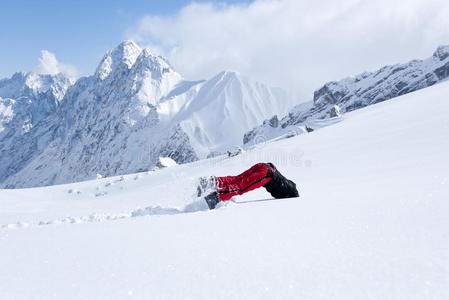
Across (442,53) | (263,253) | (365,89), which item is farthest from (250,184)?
(442,53)

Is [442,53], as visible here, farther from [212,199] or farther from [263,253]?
[263,253]

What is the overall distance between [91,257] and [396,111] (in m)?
12.3

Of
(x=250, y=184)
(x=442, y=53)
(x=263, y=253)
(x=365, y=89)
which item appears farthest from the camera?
(x=365, y=89)

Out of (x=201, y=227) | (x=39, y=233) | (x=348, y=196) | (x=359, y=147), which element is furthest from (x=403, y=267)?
(x=359, y=147)

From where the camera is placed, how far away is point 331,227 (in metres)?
2.66

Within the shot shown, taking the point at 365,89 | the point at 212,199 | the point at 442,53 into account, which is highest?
the point at 442,53

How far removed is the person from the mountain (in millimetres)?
110236

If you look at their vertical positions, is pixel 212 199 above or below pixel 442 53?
below

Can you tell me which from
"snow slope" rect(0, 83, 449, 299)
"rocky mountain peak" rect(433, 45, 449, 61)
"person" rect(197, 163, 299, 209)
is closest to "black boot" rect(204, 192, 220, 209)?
"person" rect(197, 163, 299, 209)

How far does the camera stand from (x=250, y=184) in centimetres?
484

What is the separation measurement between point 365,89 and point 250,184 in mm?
145104

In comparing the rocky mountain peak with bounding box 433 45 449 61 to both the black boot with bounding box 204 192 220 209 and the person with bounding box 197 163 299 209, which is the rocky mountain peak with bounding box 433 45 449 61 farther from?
the black boot with bounding box 204 192 220 209

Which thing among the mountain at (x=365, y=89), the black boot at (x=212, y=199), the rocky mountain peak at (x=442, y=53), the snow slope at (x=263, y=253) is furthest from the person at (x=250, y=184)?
the rocky mountain peak at (x=442, y=53)

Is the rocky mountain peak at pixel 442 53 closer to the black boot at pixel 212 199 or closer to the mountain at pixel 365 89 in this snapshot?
the mountain at pixel 365 89
